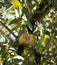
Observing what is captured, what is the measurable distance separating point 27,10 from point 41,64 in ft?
2.35

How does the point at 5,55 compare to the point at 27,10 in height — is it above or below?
below

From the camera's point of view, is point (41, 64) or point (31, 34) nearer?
point (31, 34)

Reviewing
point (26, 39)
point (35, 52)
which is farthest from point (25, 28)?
point (35, 52)

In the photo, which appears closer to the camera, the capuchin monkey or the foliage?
the foliage

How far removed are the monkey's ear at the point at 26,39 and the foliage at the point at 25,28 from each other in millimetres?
30

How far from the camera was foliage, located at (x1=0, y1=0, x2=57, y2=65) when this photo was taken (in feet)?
4.68

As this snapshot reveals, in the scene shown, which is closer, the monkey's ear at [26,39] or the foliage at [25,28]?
the foliage at [25,28]

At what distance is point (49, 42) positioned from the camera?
1.89 metres

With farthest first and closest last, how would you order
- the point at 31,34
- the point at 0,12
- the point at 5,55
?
1. the point at 31,34
2. the point at 5,55
3. the point at 0,12

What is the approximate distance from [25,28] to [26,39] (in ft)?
0.93

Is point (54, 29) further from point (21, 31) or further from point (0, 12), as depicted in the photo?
point (0, 12)

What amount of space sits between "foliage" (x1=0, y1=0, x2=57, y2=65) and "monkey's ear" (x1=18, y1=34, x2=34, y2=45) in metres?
0.03

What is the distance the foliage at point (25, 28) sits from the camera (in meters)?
1.43

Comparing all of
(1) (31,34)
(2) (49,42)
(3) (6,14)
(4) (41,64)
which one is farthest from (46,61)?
(3) (6,14)
